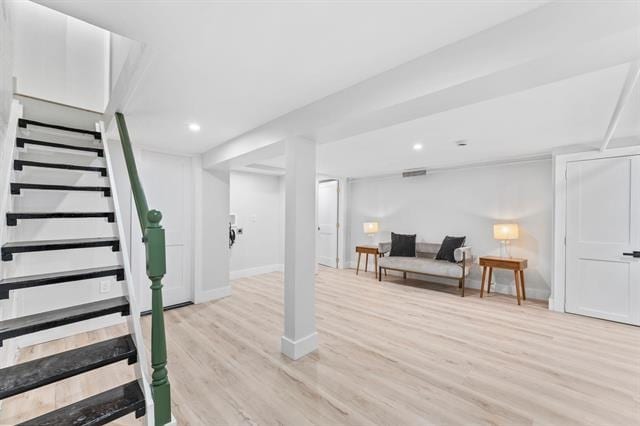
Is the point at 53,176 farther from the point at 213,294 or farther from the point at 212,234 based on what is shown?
the point at 213,294

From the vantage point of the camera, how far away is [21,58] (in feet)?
7.82

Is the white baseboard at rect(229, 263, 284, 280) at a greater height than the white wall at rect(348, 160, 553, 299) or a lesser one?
lesser

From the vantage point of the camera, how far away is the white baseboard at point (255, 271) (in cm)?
555

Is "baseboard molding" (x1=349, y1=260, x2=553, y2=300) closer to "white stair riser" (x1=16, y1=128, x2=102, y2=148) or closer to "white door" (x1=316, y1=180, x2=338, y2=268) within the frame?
"white door" (x1=316, y1=180, x2=338, y2=268)

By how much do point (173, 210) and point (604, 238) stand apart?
5.65 metres

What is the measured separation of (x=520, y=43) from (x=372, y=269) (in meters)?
5.55

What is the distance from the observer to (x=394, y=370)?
2.28 metres

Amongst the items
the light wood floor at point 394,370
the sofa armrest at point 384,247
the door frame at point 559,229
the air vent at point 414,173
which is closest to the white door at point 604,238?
the door frame at point 559,229

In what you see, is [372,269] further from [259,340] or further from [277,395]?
[277,395]

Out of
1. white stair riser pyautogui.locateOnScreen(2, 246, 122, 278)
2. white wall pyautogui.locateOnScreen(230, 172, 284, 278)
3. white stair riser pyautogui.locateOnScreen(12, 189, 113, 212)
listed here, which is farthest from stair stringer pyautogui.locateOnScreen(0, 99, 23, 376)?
white wall pyautogui.locateOnScreen(230, 172, 284, 278)

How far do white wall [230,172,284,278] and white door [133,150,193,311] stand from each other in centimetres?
149

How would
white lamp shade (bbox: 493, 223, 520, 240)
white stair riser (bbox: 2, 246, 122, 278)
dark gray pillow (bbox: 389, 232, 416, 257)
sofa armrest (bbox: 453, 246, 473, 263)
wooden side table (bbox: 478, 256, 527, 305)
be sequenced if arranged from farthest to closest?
dark gray pillow (bbox: 389, 232, 416, 257)
sofa armrest (bbox: 453, 246, 473, 263)
white lamp shade (bbox: 493, 223, 520, 240)
wooden side table (bbox: 478, 256, 527, 305)
white stair riser (bbox: 2, 246, 122, 278)

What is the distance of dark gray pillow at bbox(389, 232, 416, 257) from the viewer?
5.38m

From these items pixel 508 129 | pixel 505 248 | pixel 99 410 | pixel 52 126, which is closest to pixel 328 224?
pixel 505 248
